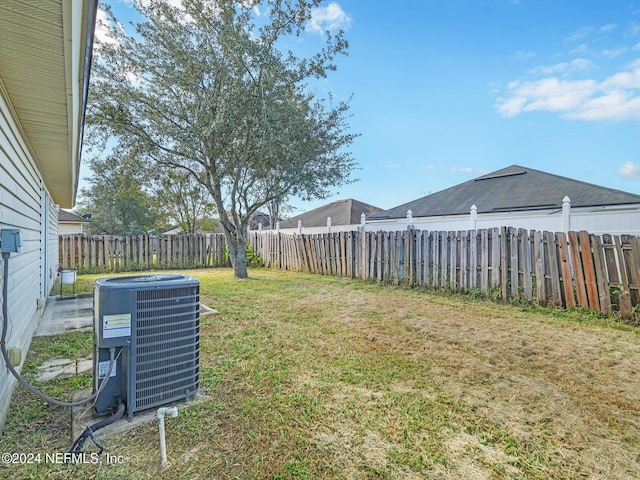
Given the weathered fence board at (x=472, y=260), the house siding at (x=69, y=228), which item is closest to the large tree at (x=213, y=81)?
the weathered fence board at (x=472, y=260)

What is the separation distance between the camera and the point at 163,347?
1.99m

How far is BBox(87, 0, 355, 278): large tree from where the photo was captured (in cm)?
726

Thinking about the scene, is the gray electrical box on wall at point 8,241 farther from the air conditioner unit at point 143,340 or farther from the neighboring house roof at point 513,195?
the neighboring house roof at point 513,195

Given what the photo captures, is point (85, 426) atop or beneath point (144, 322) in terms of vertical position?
beneath

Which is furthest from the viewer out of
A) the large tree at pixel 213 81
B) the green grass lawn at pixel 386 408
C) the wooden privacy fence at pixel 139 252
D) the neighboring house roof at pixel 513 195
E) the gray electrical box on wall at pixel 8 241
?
the wooden privacy fence at pixel 139 252

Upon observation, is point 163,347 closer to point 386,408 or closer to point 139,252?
point 386,408

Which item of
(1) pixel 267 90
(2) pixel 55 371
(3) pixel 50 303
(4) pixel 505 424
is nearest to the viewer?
(4) pixel 505 424

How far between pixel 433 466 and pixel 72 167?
5.87 m

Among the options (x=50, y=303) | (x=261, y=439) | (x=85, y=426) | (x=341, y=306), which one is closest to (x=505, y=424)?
(x=261, y=439)

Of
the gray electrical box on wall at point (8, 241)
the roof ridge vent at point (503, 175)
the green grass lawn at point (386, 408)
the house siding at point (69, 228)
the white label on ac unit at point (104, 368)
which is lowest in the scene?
the green grass lawn at point (386, 408)

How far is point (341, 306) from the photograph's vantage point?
5.29 metres

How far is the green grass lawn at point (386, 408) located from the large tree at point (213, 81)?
522 cm

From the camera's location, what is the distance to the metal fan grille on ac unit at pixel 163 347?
191cm

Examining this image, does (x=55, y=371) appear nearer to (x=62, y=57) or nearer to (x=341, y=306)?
(x=62, y=57)
